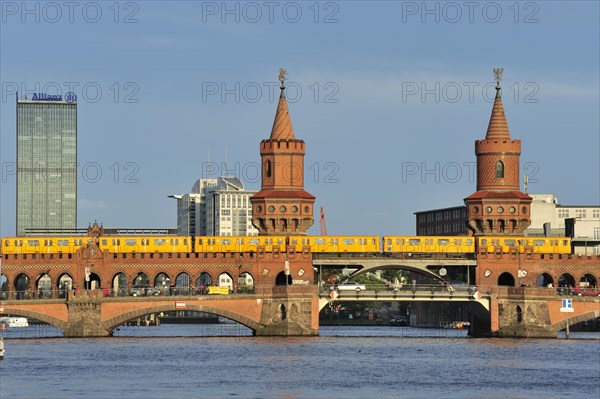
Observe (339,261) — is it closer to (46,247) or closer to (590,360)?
(46,247)

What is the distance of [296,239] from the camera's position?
19750cm

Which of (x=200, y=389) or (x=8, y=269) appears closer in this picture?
(x=200, y=389)

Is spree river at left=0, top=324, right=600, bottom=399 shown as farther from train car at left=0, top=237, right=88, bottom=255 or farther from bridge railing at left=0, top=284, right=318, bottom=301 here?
train car at left=0, top=237, right=88, bottom=255

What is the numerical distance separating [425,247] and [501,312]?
15.3 m

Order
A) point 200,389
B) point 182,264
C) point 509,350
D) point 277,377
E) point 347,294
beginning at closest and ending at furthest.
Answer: point 200,389 < point 277,377 < point 509,350 < point 347,294 < point 182,264

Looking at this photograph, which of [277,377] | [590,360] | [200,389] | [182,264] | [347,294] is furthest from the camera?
[182,264]

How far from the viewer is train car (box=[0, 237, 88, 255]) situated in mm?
198000

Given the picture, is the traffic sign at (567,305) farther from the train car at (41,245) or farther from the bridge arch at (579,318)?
the train car at (41,245)

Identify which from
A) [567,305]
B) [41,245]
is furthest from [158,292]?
[567,305]

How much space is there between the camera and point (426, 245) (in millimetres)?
198000

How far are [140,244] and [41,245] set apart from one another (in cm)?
1214

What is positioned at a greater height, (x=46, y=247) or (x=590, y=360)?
(x=46, y=247)

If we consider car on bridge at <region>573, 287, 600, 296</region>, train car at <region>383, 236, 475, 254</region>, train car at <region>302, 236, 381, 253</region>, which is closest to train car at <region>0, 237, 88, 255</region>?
train car at <region>302, 236, 381, 253</region>

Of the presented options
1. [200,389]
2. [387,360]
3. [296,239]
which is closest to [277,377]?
[200,389]
